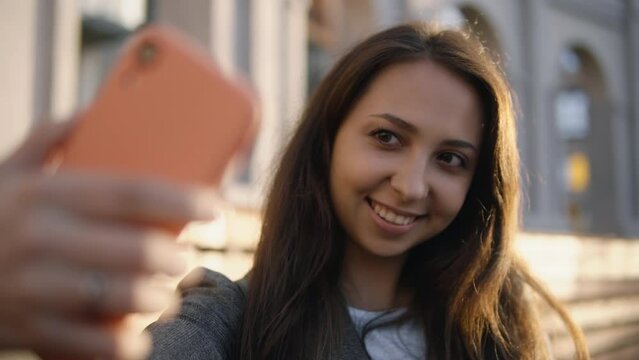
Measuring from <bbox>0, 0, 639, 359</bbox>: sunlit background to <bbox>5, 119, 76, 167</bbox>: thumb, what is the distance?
0.39 ft

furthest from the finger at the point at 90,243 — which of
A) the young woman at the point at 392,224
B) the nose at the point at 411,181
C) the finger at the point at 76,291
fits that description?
the nose at the point at 411,181

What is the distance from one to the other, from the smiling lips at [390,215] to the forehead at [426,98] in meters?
0.15

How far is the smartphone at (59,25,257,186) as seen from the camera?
0.40m

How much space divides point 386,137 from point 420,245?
33cm

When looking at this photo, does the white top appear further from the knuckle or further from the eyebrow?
the knuckle

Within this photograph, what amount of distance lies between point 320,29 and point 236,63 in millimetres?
1447

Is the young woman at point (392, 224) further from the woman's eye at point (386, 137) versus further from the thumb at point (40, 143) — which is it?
the thumb at point (40, 143)

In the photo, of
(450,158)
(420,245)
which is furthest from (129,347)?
(420,245)

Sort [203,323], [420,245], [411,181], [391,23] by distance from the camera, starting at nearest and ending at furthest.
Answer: [203,323] < [411,181] < [420,245] < [391,23]

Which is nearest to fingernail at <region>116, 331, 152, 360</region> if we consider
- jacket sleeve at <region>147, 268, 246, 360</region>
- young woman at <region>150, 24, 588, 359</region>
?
jacket sleeve at <region>147, 268, 246, 360</region>

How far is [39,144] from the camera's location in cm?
42

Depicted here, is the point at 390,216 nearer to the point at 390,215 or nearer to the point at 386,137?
the point at 390,215

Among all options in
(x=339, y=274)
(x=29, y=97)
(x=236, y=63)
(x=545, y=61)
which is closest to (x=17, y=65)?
(x=29, y=97)

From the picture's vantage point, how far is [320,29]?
532cm
